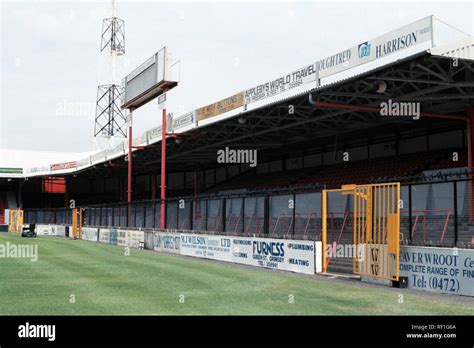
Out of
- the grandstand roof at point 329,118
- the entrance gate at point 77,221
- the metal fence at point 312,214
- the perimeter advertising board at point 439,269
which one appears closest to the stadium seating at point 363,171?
the grandstand roof at point 329,118

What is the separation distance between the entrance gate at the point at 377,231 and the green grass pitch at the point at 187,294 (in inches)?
33.6

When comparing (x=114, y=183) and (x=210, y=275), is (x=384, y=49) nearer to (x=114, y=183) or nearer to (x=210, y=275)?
(x=210, y=275)

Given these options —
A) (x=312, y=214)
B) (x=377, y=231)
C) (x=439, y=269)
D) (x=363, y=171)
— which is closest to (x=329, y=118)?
(x=363, y=171)

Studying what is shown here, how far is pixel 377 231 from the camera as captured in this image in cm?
1517

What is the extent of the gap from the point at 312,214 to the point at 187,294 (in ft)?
26.4

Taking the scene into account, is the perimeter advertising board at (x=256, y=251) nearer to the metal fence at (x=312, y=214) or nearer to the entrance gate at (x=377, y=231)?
the metal fence at (x=312, y=214)

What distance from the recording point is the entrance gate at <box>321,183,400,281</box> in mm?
14062

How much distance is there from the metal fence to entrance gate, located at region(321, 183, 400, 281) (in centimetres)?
67

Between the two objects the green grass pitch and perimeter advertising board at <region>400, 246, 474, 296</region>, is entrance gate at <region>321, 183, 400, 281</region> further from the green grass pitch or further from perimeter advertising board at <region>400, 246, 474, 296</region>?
the green grass pitch

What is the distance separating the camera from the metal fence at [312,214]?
50.3 feet

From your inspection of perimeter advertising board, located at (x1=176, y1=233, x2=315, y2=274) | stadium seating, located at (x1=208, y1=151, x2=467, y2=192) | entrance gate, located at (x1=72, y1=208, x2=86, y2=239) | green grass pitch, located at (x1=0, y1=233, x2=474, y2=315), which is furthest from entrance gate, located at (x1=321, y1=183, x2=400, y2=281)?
entrance gate, located at (x1=72, y1=208, x2=86, y2=239)

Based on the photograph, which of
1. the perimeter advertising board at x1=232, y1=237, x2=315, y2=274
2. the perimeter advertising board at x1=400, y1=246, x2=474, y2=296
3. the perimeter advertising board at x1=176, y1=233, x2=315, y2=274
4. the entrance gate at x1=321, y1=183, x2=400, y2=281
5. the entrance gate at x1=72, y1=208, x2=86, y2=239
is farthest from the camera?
the entrance gate at x1=72, y1=208, x2=86, y2=239
